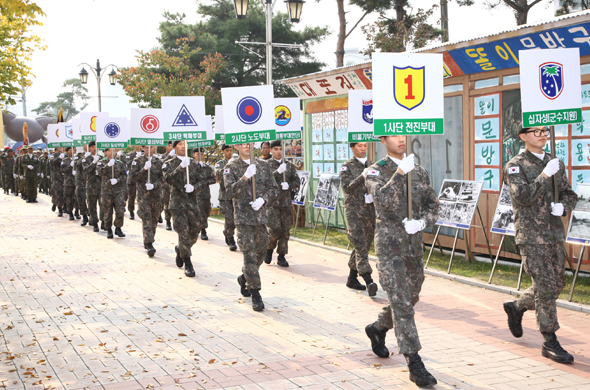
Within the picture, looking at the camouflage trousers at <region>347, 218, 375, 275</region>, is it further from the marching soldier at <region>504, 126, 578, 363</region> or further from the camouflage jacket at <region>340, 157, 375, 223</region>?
the marching soldier at <region>504, 126, 578, 363</region>

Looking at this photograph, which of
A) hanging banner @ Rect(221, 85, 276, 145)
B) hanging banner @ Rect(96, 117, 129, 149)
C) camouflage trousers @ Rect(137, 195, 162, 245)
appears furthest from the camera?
hanging banner @ Rect(96, 117, 129, 149)

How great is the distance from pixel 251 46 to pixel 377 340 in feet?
101

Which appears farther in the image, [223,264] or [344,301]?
[223,264]

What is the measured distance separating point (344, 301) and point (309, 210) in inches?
317

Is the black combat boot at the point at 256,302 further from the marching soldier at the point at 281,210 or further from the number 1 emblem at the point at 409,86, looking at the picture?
the number 1 emblem at the point at 409,86

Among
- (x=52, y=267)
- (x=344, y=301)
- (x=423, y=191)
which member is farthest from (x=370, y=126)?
(x=52, y=267)

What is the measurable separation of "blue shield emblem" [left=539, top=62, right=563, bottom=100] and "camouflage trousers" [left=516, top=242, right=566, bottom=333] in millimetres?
1483

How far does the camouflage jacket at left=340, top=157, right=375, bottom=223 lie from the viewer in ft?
28.4

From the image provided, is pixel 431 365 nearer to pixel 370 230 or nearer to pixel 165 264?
pixel 370 230

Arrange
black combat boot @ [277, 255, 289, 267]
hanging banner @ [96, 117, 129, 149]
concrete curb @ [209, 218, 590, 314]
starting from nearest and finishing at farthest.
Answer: concrete curb @ [209, 218, 590, 314] < black combat boot @ [277, 255, 289, 267] < hanging banner @ [96, 117, 129, 149]

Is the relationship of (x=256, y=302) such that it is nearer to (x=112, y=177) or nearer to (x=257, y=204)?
(x=257, y=204)

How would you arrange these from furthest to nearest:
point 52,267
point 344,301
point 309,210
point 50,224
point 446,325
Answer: point 50,224 → point 309,210 → point 52,267 → point 344,301 → point 446,325

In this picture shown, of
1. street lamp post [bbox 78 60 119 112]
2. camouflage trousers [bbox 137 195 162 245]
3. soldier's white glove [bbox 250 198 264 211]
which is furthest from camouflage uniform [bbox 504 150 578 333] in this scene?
street lamp post [bbox 78 60 119 112]

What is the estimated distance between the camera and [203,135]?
1091 centimetres
